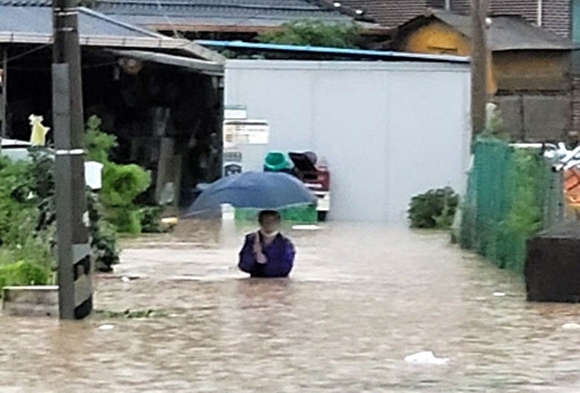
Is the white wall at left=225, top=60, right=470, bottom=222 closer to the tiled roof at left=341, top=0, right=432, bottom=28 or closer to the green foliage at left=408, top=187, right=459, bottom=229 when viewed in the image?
the green foliage at left=408, top=187, right=459, bottom=229

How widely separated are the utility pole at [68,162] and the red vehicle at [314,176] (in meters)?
18.7

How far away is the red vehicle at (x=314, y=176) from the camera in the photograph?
34.3 m

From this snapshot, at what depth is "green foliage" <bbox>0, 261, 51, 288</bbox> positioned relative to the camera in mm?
16844

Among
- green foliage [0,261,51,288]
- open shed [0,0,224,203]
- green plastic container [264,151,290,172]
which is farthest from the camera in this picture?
open shed [0,0,224,203]

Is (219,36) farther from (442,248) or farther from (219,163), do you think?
(442,248)

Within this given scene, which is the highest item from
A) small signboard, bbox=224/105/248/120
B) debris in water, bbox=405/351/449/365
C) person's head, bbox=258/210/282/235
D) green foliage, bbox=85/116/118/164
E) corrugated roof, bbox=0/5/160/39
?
corrugated roof, bbox=0/5/160/39

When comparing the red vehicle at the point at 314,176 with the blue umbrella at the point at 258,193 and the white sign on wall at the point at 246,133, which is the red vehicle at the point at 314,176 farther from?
the blue umbrella at the point at 258,193

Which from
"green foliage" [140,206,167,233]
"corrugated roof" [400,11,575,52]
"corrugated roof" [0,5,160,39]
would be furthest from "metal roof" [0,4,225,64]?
"corrugated roof" [400,11,575,52]

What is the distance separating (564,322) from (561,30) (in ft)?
86.5

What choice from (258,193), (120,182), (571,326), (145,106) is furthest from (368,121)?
(571,326)

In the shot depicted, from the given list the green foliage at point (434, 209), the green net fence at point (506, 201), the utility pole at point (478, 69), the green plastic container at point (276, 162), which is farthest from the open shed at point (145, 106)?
the green net fence at point (506, 201)

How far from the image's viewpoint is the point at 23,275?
16.9 meters

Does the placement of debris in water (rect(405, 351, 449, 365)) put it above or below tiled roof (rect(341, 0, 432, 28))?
below

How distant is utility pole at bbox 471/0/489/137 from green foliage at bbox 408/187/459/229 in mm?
4001
